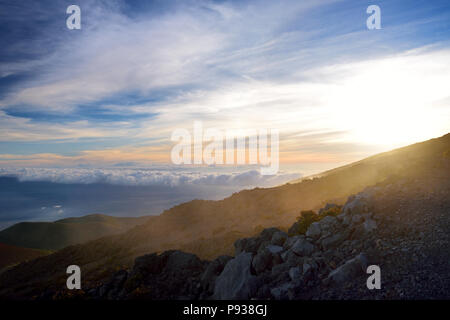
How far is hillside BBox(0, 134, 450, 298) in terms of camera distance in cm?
2544

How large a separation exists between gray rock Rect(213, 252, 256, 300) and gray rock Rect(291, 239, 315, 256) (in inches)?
88.7

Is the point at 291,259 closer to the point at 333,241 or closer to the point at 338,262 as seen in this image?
the point at 338,262

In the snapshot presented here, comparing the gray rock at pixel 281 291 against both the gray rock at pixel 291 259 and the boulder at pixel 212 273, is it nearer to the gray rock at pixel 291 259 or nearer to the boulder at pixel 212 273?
the gray rock at pixel 291 259

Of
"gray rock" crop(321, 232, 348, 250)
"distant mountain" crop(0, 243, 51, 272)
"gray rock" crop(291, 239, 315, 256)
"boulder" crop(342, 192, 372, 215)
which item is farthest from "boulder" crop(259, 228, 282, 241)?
"distant mountain" crop(0, 243, 51, 272)

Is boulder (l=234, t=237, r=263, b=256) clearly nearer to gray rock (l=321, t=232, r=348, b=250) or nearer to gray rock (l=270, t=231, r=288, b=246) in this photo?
gray rock (l=270, t=231, r=288, b=246)

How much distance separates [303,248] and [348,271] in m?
2.37

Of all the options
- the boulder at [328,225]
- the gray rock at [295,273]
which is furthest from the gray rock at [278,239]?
the gray rock at [295,273]

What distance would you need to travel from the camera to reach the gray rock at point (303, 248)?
1271cm

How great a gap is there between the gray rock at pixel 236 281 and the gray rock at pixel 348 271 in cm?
319

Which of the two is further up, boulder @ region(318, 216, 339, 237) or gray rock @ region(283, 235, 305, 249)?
boulder @ region(318, 216, 339, 237)

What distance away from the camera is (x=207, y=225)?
34.9m

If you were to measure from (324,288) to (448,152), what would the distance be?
1921cm

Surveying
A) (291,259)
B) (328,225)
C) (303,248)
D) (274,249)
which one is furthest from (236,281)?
(328,225)
